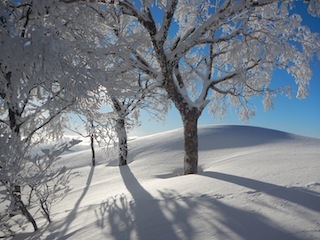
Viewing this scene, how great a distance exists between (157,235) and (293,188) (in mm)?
2411

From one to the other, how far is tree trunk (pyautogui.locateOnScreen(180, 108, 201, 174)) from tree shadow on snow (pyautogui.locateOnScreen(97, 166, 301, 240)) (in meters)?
3.05

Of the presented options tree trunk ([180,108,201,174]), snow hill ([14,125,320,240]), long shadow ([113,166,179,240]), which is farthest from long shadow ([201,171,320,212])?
tree trunk ([180,108,201,174])

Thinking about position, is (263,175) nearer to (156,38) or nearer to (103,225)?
(103,225)

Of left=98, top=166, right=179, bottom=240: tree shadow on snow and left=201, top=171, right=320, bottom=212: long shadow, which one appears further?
left=201, top=171, right=320, bottom=212: long shadow

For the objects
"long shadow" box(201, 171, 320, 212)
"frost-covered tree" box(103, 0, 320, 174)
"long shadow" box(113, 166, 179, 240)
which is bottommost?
"long shadow" box(201, 171, 320, 212)

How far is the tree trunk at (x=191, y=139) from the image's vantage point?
6977 mm

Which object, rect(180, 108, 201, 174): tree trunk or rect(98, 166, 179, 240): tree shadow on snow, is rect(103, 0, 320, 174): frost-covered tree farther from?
rect(98, 166, 179, 240): tree shadow on snow

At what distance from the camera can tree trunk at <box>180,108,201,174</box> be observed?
22.9 ft

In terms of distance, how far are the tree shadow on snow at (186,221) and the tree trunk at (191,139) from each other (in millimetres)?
Result: 3049

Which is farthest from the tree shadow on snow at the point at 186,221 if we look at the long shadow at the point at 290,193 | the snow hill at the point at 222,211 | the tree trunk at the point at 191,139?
the tree trunk at the point at 191,139

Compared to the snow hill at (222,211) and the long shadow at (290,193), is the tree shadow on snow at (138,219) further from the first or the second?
the long shadow at (290,193)

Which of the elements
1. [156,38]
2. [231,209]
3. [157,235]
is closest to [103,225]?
[157,235]

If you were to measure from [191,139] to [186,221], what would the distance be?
4163 mm

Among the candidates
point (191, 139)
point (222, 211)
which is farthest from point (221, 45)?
point (222, 211)
